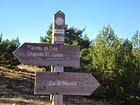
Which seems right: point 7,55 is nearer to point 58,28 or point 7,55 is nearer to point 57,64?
point 58,28

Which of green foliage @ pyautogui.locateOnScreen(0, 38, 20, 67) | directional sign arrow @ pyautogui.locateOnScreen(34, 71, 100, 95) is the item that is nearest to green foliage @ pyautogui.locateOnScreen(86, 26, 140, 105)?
green foliage @ pyautogui.locateOnScreen(0, 38, 20, 67)

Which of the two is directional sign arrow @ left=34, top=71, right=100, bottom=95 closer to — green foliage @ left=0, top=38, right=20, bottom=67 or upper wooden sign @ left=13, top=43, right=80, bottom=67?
upper wooden sign @ left=13, top=43, right=80, bottom=67

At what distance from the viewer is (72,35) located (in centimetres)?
6025

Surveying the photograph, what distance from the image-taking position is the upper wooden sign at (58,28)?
955 cm

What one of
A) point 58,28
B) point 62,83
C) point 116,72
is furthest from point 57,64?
point 116,72

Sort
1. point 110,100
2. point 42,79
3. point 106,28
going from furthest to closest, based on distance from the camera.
Result: 1. point 106,28
2. point 110,100
3. point 42,79

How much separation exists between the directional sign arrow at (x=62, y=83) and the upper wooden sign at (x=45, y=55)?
0.28 metres

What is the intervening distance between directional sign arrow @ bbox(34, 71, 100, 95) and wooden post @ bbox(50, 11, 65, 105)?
176 millimetres

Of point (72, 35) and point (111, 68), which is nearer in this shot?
point (111, 68)

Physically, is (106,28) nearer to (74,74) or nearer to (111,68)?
(111,68)

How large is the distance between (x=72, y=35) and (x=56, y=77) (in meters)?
51.1

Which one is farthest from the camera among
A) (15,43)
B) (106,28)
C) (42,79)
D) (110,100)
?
(15,43)

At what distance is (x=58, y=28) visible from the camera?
31.5ft

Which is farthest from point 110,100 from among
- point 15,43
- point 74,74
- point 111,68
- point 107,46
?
point 74,74
